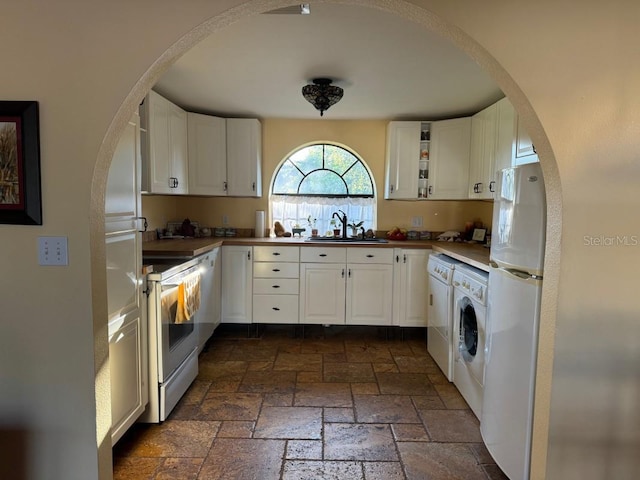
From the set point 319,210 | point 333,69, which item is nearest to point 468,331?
point 333,69

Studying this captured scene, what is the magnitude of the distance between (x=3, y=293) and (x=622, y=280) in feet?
7.29

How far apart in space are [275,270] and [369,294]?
93cm

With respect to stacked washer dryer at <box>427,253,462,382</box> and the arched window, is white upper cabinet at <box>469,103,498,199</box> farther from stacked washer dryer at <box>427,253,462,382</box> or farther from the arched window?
the arched window

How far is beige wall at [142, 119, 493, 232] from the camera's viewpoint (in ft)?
13.4

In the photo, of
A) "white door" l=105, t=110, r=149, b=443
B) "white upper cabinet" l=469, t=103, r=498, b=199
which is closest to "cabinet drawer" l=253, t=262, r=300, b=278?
"white door" l=105, t=110, r=149, b=443

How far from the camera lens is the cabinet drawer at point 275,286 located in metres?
3.69

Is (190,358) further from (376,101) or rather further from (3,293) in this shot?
(376,101)

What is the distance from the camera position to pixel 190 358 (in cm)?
268

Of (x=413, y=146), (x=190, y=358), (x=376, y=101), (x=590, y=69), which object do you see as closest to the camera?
(x=590, y=69)

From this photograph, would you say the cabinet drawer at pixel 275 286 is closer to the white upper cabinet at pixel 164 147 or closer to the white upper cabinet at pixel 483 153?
the white upper cabinet at pixel 164 147

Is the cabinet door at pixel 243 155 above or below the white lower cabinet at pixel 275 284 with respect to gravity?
above

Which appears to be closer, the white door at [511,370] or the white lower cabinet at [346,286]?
the white door at [511,370]

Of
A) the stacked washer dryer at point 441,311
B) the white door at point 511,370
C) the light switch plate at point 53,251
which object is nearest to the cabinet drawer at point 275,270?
the stacked washer dryer at point 441,311

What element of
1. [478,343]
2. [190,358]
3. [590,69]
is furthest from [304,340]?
[590,69]
